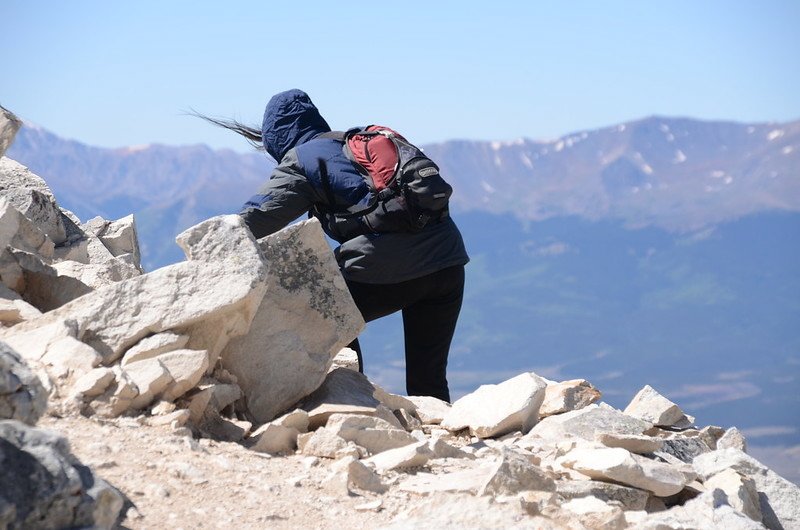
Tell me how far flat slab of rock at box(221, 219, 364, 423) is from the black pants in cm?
43

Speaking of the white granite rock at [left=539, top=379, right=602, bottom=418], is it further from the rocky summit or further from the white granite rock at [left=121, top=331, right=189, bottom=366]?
the white granite rock at [left=121, top=331, right=189, bottom=366]

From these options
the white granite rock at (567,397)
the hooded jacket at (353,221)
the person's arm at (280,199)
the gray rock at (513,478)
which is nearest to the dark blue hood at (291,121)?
the hooded jacket at (353,221)

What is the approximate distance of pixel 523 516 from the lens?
534 centimetres

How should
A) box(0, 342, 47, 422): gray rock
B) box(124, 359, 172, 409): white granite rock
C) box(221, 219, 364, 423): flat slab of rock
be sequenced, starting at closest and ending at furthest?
1. box(0, 342, 47, 422): gray rock
2. box(124, 359, 172, 409): white granite rock
3. box(221, 219, 364, 423): flat slab of rock

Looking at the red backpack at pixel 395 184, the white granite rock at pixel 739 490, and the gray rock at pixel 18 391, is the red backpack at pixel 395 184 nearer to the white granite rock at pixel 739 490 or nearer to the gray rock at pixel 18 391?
the white granite rock at pixel 739 490

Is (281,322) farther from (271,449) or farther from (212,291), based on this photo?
(271,449)

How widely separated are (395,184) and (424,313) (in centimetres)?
125

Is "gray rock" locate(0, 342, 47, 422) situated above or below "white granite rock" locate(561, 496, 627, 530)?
below

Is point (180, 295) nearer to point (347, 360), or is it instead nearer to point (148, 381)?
point (148, 381)

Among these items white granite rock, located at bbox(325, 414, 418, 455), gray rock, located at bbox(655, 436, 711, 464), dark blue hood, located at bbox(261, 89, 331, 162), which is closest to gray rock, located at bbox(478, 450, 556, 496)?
white granite rock, located at bbox(325, 414, 418, 455)

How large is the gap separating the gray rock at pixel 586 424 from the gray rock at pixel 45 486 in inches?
147

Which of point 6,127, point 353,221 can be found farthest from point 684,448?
point 6,127

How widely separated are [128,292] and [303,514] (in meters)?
2.22

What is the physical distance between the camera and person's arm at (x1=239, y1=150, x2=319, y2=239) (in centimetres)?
763
